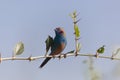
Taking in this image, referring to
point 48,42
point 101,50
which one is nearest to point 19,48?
point 48,42

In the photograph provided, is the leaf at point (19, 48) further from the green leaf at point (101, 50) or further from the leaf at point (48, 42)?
the green leaf at point (101, 50)

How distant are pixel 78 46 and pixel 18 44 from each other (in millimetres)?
399

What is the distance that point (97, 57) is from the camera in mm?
2176

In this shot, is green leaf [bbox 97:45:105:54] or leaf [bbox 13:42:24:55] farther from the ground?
leaf [bbox 13:42:24:55]

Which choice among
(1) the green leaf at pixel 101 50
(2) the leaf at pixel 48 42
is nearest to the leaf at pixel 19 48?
(2) the leaf at pixel 48 42

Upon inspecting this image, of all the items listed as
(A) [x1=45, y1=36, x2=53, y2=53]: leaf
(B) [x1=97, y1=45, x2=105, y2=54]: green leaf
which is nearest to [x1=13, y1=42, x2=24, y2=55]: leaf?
(A) [x1=45, y1=36, x2=53, y2=53]: leaf

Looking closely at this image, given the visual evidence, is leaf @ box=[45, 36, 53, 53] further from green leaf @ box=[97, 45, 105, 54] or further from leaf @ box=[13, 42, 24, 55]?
green leaf @ box=[97, 45, 105, 54]

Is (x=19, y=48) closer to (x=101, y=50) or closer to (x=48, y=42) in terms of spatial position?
(x=48, y=42)

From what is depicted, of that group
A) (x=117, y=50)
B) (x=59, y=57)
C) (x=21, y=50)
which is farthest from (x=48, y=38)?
(x=117, y=50)

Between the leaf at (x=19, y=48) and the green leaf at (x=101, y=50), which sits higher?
the leaf at (x=19, y=48)

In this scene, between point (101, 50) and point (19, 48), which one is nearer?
point (19, 48)

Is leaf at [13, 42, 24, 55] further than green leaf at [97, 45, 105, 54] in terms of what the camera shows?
No

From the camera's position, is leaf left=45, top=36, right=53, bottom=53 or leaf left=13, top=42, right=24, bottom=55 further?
leaf left=45, top=36, right=53, bottom=53

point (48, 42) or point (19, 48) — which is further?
point (48, 42)
